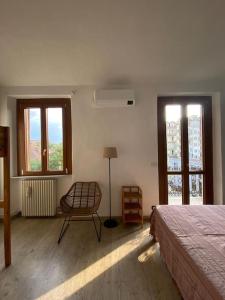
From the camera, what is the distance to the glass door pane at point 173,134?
4.13 m

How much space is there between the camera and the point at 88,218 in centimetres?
393

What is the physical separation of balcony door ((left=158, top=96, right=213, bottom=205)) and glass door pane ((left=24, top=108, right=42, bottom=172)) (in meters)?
2.44

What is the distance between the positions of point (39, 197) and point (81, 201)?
0.92 meters

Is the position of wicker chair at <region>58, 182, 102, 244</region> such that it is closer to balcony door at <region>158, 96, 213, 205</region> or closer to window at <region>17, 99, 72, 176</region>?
window at <region>17, 99, 72, 176</region>

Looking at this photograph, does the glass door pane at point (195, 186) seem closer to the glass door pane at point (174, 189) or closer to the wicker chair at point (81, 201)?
the glass door pane at point (174, 189)

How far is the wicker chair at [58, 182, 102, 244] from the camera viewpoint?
10.4ft

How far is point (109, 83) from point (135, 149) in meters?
1.34

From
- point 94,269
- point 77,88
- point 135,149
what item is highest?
point 77,88

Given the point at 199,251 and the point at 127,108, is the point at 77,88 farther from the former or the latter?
the point at 199,251

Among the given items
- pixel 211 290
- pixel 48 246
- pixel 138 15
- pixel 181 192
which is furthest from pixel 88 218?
pixel 138 15

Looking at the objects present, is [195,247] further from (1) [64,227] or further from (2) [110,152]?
(1) [64,227]

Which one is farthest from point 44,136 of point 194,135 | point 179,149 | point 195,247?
point 195,247

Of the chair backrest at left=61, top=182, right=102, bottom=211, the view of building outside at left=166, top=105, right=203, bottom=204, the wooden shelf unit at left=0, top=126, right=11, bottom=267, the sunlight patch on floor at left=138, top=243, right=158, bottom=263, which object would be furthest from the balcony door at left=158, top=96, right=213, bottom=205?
the wooden shelf unit at left=0, top=126, right=11, bottom=267

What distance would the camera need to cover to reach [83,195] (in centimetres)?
381
